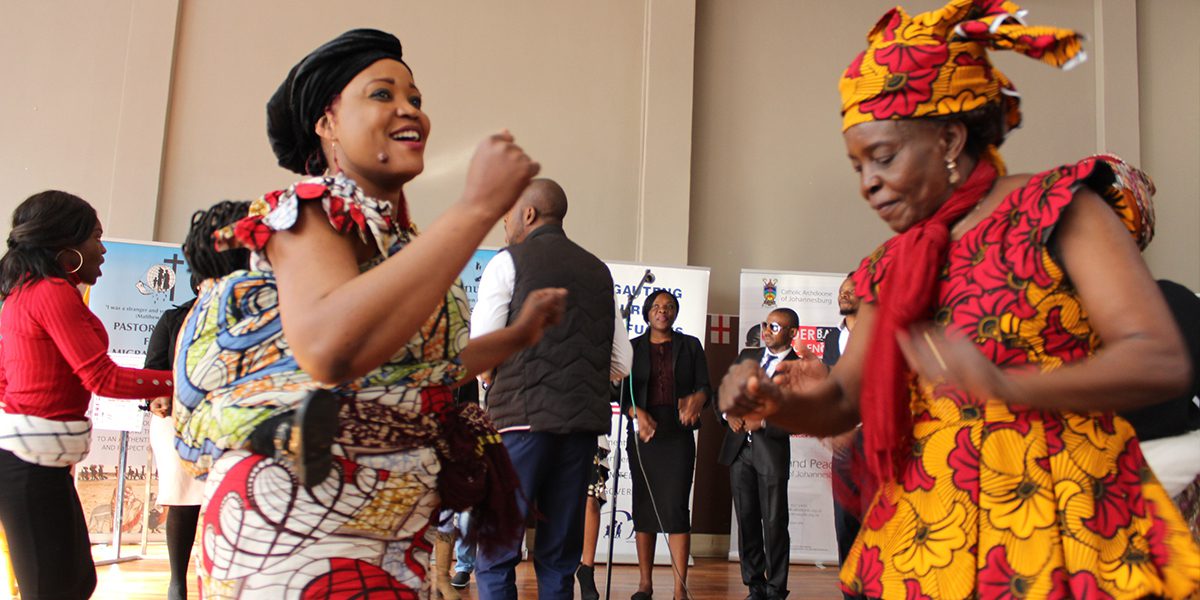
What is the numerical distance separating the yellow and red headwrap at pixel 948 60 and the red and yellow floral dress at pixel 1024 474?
18cm

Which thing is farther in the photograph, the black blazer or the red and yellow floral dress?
the black blazer

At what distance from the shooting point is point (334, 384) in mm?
1087

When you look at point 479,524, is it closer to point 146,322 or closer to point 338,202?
point 338,202

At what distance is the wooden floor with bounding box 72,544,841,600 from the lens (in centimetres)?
477

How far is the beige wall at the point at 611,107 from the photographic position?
670 cm

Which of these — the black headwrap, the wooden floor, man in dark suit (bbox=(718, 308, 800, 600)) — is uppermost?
the black headwrap

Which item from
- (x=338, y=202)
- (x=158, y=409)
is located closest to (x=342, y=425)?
(x=338, y=202)

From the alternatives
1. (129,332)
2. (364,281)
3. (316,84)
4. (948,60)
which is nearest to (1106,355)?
(948,60)

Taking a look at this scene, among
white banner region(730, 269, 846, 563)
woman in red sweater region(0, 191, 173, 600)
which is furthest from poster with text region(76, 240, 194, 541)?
white banner region(730, 269, 846, 563)

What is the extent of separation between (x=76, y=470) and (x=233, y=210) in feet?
18.5

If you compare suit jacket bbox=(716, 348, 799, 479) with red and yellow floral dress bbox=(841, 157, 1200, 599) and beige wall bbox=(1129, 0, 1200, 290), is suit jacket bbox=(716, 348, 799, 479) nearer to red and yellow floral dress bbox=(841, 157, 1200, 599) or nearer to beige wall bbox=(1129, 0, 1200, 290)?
red and yellow floral dress bbox=(841, 157, 1200, 599)

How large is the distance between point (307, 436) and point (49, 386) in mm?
2171

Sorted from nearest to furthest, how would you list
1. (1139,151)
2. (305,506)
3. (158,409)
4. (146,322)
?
(305,506), (158,409), (146,322), (1139,151)

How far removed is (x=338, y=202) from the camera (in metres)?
1.15
